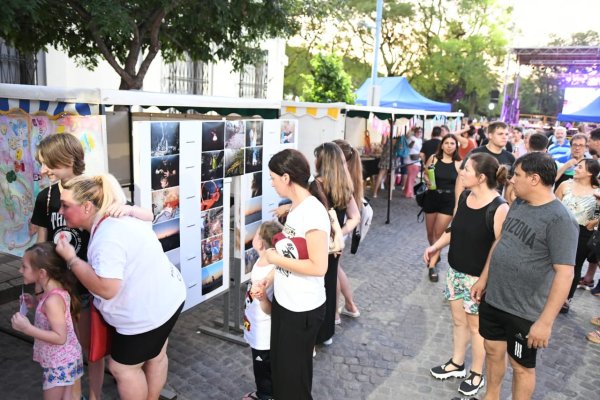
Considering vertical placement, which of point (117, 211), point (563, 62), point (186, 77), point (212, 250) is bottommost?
point (212, 250)

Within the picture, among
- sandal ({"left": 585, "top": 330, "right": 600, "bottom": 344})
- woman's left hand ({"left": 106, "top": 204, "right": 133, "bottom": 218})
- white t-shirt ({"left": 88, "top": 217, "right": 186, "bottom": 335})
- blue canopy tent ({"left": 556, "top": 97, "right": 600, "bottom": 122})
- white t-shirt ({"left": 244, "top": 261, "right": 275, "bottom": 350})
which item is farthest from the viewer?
blue canopy tent ({"left": 556, "top": 97, "right": 600, "bottom": 122})

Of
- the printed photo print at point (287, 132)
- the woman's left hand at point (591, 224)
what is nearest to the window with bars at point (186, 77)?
the printed photo print at point (287, 132)

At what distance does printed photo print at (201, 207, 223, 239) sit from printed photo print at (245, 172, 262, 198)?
395 mm

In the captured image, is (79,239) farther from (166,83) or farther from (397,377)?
(166,83)

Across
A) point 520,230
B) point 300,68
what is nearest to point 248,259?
point 520,230

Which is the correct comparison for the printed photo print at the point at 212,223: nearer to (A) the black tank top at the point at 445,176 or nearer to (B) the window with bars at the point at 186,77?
(A) the black tank top at the point at 445,176

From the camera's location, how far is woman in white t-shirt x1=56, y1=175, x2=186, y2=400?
7.73 feet

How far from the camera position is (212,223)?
3.96 m

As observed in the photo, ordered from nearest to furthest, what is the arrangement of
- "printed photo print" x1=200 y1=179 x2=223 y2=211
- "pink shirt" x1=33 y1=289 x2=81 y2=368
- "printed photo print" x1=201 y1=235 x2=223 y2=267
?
1. "pink shirt" x1=33 y1=289 x2=81 y2=368
2. "printed photo print" x1=200 y1=179 x2=223 y2=211
3. "printed photo print" x1=201 y1=235 x2=223 y2=267

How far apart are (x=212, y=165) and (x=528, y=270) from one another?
2297 mm

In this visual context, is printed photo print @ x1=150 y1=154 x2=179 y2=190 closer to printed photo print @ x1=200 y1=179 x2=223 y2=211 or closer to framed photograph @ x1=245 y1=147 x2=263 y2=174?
printed photo print @ x1=200 y1=179 x2=223 y2=211

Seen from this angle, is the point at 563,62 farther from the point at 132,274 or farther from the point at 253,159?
the point at 132,274

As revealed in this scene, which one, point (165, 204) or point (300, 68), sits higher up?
point (300, 68)

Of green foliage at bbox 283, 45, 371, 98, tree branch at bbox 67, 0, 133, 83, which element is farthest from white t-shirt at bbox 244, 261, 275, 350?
green foliage at bbox 283, 45, 371, 98
